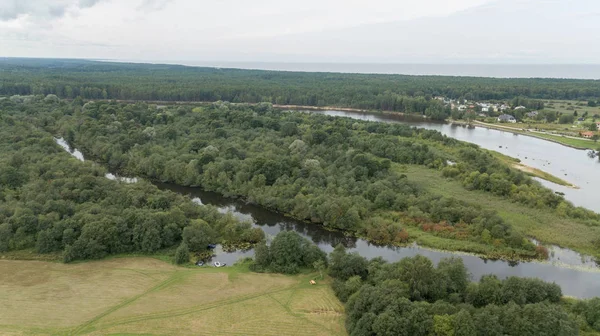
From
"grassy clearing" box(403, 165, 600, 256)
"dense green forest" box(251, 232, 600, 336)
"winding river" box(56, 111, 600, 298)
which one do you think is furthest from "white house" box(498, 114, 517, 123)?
"dense green forest" box(251, 232, 600, 336)

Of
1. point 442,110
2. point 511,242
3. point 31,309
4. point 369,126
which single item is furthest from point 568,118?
point 31,309

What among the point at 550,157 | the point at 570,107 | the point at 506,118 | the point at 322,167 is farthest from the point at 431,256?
the point at 570,107

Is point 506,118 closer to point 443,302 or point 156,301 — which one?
point 443,302

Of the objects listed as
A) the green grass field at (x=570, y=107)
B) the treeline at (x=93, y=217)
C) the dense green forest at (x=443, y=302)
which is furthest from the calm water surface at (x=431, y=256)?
the green grass field at (x=570, y=107)

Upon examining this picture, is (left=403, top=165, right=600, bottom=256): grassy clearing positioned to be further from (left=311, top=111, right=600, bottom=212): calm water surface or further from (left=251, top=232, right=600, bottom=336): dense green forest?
(left=251, top=232, right=600, bottom=336): dense green forest

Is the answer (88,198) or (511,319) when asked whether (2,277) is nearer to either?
(88,198)

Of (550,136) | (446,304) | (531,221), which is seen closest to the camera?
(446,304)
